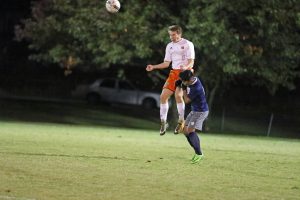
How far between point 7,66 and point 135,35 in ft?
87.8

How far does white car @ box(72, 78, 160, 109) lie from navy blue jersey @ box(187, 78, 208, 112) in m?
33.7

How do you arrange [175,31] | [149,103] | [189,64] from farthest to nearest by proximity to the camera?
[149,103]
[189,64]
[175,31]

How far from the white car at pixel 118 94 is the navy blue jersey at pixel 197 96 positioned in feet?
111

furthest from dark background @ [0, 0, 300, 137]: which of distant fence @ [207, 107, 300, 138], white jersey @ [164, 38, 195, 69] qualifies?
white jersey @ [164, 38, 195, 69]

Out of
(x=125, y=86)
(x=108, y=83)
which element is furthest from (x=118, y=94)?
(x=108, y=83)

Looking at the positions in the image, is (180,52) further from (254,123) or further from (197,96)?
(254,123)

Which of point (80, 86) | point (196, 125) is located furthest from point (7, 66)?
point (196, 125)

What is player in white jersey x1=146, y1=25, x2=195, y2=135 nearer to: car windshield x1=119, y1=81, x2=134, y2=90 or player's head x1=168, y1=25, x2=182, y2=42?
player's head x1=168, y1=25, x2=182, y2=42

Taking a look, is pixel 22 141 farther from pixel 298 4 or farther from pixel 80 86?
pixel 80 86

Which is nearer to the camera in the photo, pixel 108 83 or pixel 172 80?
pixel 172 80

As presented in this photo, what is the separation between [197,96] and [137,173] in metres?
2.69

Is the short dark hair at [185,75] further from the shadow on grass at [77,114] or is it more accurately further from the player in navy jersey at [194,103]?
the shadow on grass at [77,114]

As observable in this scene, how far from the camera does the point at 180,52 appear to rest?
60.8 ft

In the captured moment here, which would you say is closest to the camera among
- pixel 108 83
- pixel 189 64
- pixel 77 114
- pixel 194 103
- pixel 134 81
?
pixel 194 103
